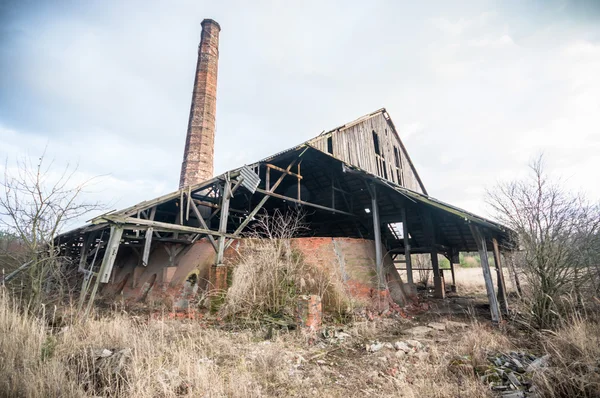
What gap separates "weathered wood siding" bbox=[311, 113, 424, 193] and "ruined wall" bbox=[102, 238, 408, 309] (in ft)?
11.8

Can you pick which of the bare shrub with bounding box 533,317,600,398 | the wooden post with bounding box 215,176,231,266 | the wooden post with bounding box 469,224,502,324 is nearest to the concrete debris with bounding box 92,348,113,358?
the wooden post with bounding box 215,176,231,266

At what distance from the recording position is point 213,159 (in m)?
18.0

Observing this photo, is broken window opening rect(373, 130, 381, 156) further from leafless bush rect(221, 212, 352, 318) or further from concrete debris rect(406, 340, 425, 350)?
concrete debris rect(406, 340, 425, 350)

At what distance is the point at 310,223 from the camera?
42.4 feet

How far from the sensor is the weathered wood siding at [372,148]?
1084 cm

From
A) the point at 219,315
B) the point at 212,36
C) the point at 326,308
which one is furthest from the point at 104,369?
the point at 212,36

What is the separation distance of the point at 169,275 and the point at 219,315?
3697 mm

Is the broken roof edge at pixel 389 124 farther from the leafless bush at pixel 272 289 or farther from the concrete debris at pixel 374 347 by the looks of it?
the concrete debris at pixel 374 347

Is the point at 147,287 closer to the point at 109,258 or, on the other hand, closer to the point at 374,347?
the point at 109,258

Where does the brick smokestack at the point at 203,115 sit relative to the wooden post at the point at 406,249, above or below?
above

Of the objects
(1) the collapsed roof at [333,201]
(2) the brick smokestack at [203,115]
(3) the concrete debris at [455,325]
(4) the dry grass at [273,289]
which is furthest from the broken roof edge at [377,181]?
(2) the brick smokestack at [203,115]

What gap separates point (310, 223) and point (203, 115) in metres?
11.0

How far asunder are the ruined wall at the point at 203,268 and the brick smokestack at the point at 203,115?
678 centimetres

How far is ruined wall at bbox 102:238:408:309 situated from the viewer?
8906 millimetres
